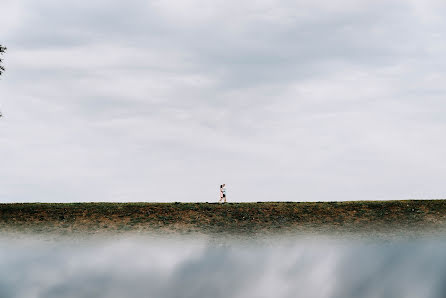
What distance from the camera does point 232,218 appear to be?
1292 inches

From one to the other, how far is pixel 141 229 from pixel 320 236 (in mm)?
10464

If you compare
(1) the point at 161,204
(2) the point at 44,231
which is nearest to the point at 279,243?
(1) the point at 161,204

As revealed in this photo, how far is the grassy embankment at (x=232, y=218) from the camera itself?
30.8 meters

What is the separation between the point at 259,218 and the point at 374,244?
24.4ft

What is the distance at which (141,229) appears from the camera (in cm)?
3067

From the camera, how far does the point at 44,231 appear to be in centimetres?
3069

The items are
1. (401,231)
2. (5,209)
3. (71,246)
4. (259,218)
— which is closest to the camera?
(71,246)

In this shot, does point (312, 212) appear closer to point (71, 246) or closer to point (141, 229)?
A: point (141, 229)

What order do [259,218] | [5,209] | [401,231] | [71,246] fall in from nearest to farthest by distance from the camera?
[71,246]
[401,231]
[259,218]
[5,209]

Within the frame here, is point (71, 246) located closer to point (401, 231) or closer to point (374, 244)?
point (374, 244)

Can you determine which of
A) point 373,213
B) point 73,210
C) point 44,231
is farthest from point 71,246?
point 373,213

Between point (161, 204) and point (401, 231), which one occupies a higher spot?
point (161, 204)

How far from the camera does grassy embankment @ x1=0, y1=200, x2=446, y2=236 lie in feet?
101

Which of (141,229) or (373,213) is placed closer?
(141,229)
